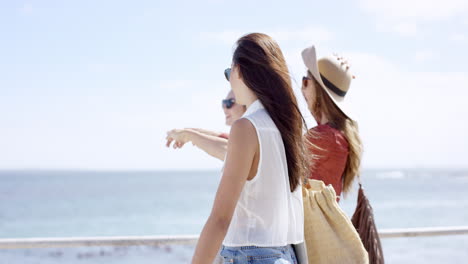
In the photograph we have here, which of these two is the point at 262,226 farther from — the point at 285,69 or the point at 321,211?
Result: the point at 285,69

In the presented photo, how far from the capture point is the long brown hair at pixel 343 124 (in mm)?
2453

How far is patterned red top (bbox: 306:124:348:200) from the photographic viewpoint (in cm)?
232

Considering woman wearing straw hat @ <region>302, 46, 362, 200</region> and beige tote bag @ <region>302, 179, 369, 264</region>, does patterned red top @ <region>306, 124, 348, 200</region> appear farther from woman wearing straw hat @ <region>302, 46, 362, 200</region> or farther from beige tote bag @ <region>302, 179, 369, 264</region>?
beige tote bag @ <region>302, 179, 369, 264</region>

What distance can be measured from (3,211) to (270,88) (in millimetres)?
41023

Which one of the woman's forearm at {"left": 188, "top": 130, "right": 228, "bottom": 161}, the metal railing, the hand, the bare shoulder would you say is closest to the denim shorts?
the bare shoulder

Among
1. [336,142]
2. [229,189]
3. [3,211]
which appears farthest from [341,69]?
[3,211]

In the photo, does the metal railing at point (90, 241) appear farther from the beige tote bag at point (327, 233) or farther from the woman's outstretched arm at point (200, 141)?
the beige tote bag at point (327, 233)

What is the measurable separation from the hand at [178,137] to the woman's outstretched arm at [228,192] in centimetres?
60

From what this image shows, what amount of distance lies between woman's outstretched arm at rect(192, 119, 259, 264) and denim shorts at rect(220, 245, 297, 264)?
0.32 feet

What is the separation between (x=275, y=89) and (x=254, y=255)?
507 mm

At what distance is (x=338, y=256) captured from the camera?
75.8 inches

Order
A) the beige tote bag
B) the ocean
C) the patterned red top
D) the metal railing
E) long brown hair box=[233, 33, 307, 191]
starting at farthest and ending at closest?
1. the ocean
2. the metal railing
3. the patterned red top
4. the beige tote bag
5. long brown hair box=[233, 33, 307, 191]

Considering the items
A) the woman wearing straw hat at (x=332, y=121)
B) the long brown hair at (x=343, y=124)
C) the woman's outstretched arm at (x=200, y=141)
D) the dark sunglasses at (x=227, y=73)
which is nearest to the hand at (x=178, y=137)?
the woman's outstretched arm at (x=200, y=141)

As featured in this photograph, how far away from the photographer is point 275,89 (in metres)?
1.79
